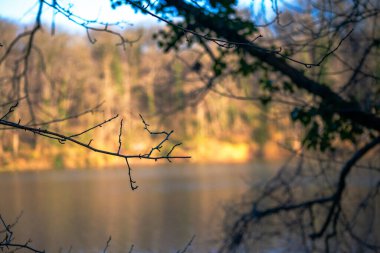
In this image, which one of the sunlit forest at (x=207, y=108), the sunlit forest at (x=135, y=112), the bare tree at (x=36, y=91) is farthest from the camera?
the sunlit forest at (x=135, y=112)

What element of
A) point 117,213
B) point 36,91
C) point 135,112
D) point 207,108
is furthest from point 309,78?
point 135,112

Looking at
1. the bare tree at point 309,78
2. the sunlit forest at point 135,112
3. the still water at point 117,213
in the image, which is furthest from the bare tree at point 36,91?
the sunlit forest at point 135,112

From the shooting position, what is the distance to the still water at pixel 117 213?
27.6 feet

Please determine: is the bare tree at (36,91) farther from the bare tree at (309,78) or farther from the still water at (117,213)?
the still water at (117,213)

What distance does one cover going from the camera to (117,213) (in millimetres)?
12016

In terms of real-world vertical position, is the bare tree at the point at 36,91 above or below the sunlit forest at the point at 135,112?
below

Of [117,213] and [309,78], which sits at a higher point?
[309,78]

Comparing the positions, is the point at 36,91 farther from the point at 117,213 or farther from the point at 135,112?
the point at 135,112

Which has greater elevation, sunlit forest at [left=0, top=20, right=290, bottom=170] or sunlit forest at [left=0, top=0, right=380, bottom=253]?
sunlit forest at [left=0, top=20, right=290, bottom=170]

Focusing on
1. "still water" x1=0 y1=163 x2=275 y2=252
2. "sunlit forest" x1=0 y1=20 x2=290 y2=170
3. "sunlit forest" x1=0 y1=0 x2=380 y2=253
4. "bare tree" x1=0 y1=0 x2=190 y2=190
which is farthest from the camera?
"sunlit forest" x1=0 y1=20 x2=290 y2=170

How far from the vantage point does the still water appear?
27.6 ft

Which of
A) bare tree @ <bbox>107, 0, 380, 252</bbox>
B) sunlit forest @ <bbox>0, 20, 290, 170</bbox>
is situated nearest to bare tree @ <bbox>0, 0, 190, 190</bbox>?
bare tree @ <bbox>107, 0, 380, 252</bbox>

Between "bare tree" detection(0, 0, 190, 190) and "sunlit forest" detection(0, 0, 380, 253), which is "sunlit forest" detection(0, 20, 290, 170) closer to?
"sunlit forest" detection(0, 0, 380, 253)

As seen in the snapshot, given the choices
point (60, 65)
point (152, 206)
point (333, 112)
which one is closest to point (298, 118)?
point (333, 112)
